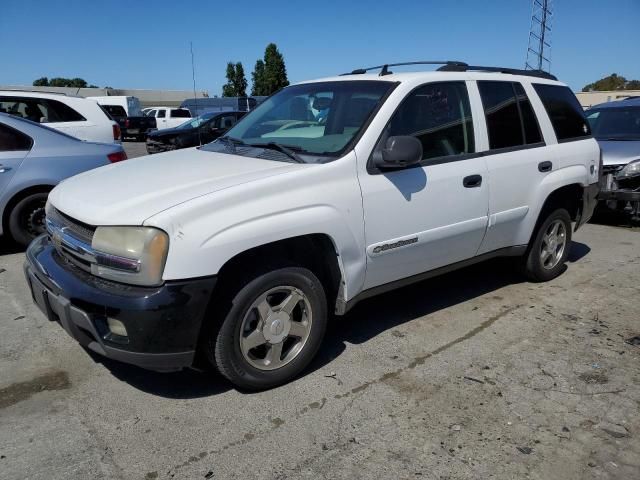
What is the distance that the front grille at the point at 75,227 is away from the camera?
9.10 ft

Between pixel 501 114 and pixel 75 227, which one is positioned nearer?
pixel 75 227

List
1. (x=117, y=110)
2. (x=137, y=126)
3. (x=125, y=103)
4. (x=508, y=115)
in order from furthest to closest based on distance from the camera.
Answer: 1. (x=125, y=103)
2. (x=117, y=110)
3. (x=137, y=126)
4. (x=508, y=115)

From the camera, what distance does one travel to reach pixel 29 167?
5531 millimetres

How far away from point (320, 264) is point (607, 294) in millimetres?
3020

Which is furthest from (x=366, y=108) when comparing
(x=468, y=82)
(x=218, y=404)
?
(x=218, y=404)

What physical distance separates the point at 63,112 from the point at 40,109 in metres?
0.30

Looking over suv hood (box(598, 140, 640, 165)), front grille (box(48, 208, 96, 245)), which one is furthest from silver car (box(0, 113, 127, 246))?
suv hood (box(598, 140, 640, 165))

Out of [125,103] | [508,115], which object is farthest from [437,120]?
[125,103]

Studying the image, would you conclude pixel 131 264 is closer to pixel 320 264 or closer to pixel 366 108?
pixel 320 264

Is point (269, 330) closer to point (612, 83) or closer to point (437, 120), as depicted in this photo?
point (437, 120)

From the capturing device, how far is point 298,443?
102 inches

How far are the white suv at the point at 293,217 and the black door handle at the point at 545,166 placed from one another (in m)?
0.02

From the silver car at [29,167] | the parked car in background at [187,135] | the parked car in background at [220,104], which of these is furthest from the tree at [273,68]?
the silver car at [29,167]

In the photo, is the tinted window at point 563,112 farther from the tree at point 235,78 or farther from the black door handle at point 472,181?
the tree at point 235,78
